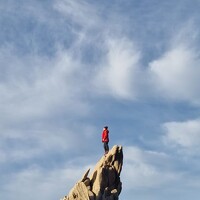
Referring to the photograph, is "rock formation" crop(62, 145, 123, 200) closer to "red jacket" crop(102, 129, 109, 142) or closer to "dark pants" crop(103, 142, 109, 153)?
"dark pants" crop(103, 142, 109, 153)

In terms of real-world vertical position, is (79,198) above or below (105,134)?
below

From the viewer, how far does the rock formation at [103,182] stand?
78.2m

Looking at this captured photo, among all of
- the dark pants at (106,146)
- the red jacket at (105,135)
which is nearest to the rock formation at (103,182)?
the dark pants at (106,146)

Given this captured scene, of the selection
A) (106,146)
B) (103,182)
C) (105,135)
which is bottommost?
(103,182)

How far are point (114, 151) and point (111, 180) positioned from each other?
154 inches

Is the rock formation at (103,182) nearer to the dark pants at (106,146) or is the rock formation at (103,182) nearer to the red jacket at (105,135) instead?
the dark pants at (106,146)

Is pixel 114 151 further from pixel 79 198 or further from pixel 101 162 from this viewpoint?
pixel 79 198

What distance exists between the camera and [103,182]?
258ft

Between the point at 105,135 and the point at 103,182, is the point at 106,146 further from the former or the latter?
the point at 103,182

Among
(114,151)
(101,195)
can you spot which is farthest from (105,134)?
(101,195)

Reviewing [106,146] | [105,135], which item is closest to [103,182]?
[106,146]

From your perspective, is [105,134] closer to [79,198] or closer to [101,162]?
[101,162]

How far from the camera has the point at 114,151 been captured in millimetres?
80188

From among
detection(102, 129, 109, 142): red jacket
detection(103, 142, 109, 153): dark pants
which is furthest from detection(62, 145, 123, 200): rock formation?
detection(102, 129, 109, 142): red jacket
